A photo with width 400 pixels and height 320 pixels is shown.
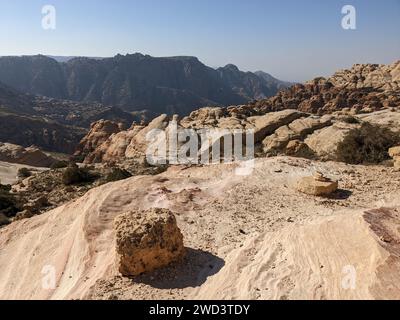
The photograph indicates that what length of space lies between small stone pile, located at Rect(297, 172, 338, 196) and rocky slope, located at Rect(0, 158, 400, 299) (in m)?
0.27

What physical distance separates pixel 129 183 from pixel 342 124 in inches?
856

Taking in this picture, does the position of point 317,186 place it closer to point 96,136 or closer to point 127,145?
point 127,145

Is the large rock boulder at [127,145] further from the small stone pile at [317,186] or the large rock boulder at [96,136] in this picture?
the small stone pile at [317,186]

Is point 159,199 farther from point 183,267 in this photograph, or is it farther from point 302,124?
point 302,124

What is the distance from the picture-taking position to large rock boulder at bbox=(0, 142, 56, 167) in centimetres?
4834

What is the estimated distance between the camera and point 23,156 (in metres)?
49.2

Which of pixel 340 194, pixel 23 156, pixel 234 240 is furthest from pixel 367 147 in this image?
pixel 23 156

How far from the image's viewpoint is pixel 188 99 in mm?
199375

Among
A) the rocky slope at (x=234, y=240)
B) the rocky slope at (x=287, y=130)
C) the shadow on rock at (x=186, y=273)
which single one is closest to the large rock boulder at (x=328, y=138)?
the rocky slope at (x=287, y=130)

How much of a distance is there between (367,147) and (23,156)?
133 ft

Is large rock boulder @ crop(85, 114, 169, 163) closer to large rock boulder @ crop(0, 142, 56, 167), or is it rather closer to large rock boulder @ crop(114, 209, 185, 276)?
large rock boulder @ crop(0, 142, 56, 167)

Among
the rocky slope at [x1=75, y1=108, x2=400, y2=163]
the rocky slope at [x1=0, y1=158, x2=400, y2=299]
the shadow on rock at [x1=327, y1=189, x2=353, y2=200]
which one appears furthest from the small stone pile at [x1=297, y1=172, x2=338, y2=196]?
the rocky slope at [x1=75, y1=108, x2=400, y2=163]

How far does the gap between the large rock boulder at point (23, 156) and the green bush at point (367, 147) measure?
1498 inches

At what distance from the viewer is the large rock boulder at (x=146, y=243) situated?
8.75m
